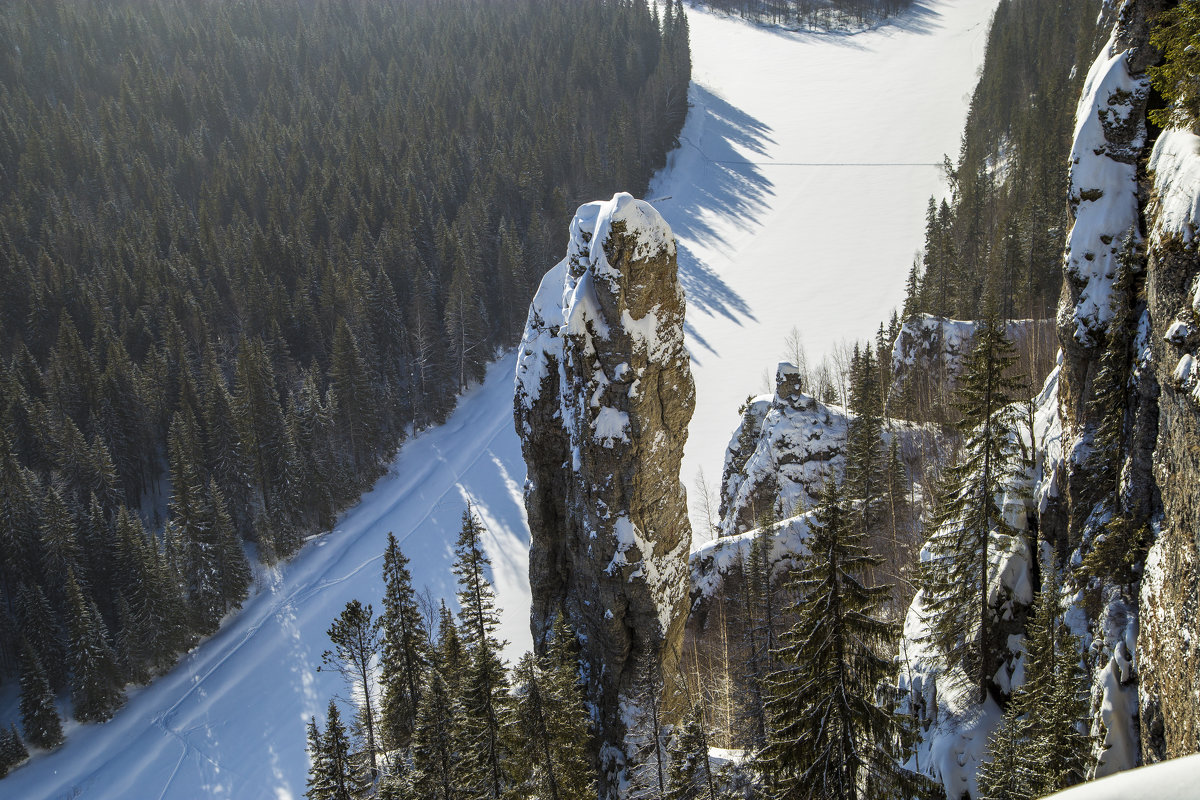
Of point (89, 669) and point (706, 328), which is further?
point (706, 328)

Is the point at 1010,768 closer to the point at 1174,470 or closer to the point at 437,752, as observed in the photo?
the point at 1174,470

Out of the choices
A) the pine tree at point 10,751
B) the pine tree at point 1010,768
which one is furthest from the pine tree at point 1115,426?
the pine tree at point 10,751

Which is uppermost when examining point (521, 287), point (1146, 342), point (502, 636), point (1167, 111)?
point (1167, 111)

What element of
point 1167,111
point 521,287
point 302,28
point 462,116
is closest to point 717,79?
point 462,116

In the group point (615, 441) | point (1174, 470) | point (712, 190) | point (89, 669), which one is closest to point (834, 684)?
point (1174, 470)

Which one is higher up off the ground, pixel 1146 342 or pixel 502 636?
pixel 1146 342

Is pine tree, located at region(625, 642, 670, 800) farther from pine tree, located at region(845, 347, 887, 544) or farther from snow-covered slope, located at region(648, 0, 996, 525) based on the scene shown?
snow-covered slope, located at region(648, 0, 996, 525)

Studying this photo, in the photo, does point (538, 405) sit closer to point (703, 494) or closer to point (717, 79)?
point (703, 494)
